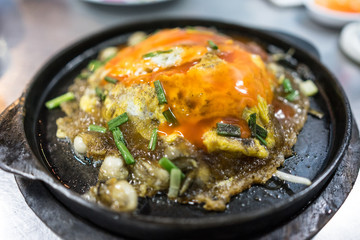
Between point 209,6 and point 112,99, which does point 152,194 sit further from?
point 209,6

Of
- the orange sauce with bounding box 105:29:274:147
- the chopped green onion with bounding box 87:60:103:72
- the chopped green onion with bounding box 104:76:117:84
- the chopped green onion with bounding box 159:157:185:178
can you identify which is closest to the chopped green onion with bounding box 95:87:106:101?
the chopped green onion with bounding box 104:76:117:84

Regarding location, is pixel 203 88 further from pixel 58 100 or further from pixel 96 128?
pixel 58 100

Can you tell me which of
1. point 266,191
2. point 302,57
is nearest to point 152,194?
point 266,191

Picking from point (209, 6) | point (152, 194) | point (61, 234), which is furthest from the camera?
point (209, 6)

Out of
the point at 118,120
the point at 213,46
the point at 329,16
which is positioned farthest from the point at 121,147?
the point at 329,16

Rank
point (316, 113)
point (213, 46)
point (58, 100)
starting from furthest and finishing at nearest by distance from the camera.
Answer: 1. point (58, 100)
2. point (316, 113)
3. point (213, 46)

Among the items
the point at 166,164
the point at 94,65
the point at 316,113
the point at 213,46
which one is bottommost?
the point at 316,113

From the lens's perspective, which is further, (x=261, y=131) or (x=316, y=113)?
(x=316, y=113)

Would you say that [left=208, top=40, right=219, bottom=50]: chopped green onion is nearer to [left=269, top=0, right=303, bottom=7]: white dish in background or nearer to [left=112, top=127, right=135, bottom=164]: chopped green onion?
[left=112, top=127, right=135, bottom=164]: chopped green onion
